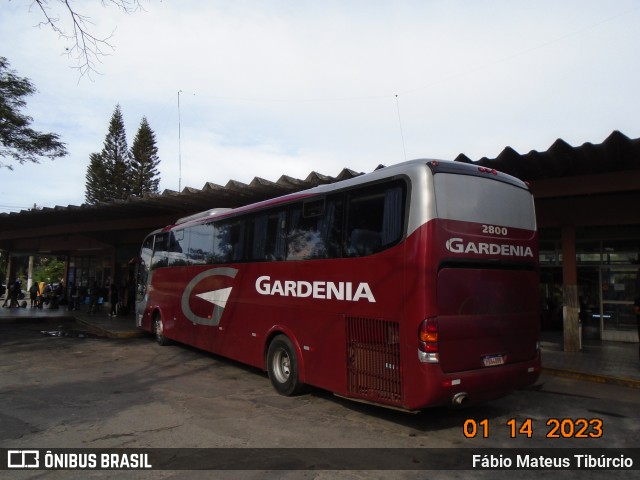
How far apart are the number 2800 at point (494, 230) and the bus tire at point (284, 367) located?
3.58 m

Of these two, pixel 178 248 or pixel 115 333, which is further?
pixel 115 333

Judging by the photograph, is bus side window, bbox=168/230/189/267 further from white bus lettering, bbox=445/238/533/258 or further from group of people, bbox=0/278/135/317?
group of people, bbox=0/278/135/317

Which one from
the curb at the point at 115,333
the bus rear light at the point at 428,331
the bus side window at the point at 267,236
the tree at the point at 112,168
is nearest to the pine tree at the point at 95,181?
the tree at the point at 112,168

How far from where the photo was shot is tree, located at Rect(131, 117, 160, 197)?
52.3 m

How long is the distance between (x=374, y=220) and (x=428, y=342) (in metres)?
1.77

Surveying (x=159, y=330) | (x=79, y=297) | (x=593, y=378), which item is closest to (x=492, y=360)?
(x=593, y=378)

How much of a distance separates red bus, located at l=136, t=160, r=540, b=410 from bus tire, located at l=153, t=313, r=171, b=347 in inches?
232

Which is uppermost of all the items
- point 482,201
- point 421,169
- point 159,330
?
point 421,169

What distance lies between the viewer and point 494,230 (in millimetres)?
5980

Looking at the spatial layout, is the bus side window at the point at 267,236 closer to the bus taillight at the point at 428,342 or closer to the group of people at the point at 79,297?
the bus taillight at the point at 428,342

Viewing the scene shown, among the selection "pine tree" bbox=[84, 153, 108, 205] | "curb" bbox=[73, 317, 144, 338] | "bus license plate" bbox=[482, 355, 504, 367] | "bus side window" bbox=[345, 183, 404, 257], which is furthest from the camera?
"pine tree" bbox=[84, 153, 108, 205]

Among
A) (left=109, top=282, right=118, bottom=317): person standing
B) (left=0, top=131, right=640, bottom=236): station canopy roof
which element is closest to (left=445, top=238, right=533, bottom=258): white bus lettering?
(left=0, top=131, right=640, bottom=236): station canopy roof

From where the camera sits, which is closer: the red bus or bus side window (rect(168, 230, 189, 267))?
the red bus

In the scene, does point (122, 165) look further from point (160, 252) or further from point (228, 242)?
point (228, 242)
